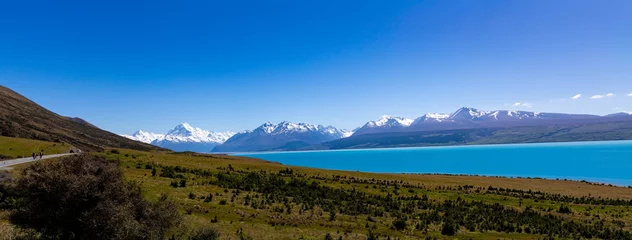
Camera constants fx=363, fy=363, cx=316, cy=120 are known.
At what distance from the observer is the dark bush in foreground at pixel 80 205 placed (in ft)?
66.3

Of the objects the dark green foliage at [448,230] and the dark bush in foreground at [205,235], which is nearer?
Answer: the dark bush in foreground at [205,235]

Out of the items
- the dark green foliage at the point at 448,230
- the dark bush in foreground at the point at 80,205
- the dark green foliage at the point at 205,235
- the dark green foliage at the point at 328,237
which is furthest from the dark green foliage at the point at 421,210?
the dark bush in foreground at the point at 80,205

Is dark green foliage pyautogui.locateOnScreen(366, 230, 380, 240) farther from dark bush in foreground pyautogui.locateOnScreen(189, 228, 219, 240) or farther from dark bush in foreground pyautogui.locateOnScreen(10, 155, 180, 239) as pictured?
dark bush in foreground pyautogui.locateOnScreen(10, 155, 180, 239)

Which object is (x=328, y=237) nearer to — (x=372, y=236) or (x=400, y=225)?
(x=372, y=236)

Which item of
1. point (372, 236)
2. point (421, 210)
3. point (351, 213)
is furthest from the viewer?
point (421, 210)

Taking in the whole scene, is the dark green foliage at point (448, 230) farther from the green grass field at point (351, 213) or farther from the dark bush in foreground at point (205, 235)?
the dark bush in foreground at point (205, 235)

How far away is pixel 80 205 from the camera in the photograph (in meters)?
21.2

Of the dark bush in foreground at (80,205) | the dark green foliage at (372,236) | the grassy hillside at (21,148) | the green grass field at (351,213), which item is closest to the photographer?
the dark bush in foreground at (80,205)

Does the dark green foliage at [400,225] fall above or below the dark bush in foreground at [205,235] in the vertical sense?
below

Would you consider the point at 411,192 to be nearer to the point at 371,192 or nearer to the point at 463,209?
the point at 371,192

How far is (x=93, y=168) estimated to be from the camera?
72.5 ft

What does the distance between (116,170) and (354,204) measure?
27.0 m

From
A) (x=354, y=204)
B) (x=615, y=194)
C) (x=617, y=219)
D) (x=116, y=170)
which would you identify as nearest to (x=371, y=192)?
(x=354, y=204)

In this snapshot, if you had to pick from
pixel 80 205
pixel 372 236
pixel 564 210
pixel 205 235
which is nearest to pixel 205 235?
pixel 205 235
